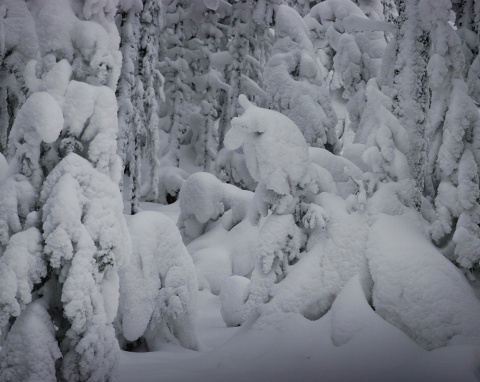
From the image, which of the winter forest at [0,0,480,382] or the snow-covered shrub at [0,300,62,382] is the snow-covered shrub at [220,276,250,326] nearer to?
the winter forest at [0,0,480,382]

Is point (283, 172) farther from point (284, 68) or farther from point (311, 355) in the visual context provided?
point (284, 68)

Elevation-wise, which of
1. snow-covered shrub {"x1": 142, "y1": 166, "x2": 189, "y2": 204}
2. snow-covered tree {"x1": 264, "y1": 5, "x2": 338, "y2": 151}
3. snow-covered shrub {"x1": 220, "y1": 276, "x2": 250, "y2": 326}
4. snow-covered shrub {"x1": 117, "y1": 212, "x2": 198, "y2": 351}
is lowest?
snow-covered shrub {"x1": 142, "y1": 166, "x2": 189, "y2": 204}

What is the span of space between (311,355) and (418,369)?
1.27 metres

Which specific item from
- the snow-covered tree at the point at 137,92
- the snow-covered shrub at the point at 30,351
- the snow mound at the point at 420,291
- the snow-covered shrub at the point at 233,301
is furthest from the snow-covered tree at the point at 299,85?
the snow-covered shrub at the point at 30,351

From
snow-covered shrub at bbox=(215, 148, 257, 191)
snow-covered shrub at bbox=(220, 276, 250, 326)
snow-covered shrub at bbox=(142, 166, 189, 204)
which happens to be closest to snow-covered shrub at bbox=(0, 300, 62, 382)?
snow-covered shrub at bbox=(220, 276, 250, 326)

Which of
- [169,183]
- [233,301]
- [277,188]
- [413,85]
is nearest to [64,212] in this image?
[277,188]

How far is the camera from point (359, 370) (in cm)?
618

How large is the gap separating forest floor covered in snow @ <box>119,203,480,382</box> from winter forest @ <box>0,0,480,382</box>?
2 cm

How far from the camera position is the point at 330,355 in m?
6.50

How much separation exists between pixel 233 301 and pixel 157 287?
2063mm

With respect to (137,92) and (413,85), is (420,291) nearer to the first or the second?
(413,85)

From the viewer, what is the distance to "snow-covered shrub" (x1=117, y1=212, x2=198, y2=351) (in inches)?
290

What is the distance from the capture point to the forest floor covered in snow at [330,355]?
5.96 meters

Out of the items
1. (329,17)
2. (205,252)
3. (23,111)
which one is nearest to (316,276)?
(23,111)
